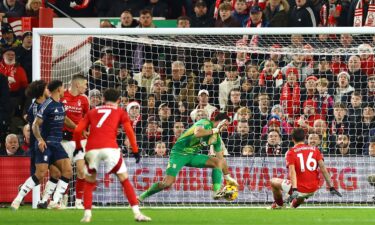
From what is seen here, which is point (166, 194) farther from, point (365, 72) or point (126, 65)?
point (365, 72)

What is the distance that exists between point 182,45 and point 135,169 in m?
2.43

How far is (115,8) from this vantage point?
82.3 ft

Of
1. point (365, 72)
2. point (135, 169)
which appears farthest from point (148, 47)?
point (365, 72)

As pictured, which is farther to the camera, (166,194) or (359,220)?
(166,194)

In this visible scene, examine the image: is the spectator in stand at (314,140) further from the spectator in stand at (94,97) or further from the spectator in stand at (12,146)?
the spectator in stand at (12,146)

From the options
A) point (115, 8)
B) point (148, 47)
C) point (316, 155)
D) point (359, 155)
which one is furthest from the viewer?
point (115, 8)

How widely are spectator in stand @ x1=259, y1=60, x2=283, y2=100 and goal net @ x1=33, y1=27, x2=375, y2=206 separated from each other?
0.02 m

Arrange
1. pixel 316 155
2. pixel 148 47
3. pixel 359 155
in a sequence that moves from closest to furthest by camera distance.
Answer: pixel 316 155 → pixel 359 155 → pixel 148 47

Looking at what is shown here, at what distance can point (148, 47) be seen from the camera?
22062 millimetres

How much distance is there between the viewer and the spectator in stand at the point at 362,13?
72.6 feet

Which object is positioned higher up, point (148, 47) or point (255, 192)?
point (148, 47)

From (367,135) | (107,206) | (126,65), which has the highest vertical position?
(126,65)

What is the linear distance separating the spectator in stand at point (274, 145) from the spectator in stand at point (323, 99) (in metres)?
0.91

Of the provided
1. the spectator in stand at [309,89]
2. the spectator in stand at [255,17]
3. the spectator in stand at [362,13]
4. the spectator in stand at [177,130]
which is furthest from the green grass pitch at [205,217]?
the spectator in stand at [255,17]
